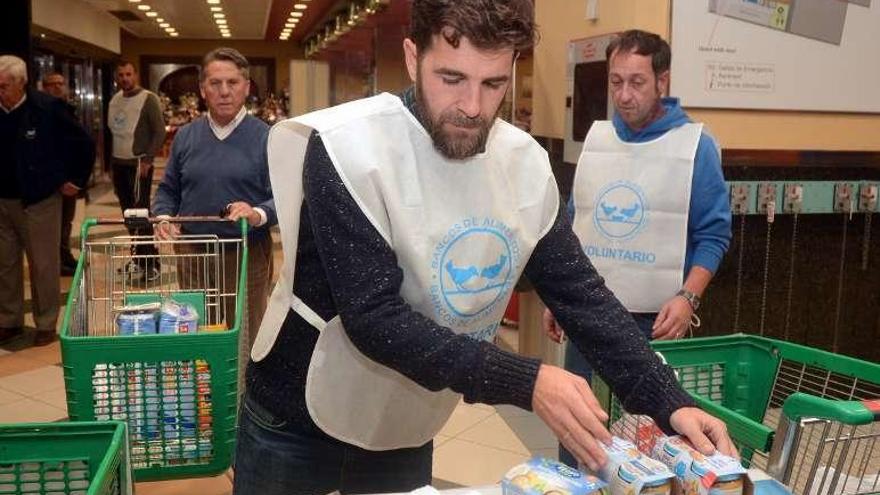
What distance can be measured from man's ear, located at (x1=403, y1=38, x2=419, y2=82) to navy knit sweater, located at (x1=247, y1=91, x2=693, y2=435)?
20 centimetres

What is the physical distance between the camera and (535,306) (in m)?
4.21

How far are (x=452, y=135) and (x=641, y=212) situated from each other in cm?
130

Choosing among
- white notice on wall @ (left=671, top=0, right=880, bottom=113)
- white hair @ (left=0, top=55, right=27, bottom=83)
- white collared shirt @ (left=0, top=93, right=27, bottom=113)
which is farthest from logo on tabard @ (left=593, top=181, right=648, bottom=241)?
white collared shirt @ (left=0, top=93, right=27, bottom=113)

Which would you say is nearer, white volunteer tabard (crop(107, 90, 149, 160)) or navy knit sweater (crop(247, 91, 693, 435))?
navy knit sweater (crop(247, 91, 693, 435))

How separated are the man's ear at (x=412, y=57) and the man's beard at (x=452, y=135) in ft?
0.07

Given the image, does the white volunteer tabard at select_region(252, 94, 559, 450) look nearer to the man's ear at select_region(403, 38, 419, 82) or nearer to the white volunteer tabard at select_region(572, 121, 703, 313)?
the man's ear at select_region(403, 38, 419, 82)

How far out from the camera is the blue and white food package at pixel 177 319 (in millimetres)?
2510

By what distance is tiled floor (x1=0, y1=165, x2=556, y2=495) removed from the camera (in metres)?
3.38

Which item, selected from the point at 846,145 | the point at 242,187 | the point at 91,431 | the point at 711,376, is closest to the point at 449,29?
the point at 91,431

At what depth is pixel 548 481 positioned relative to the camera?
46.4 inches

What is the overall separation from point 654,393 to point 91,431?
2.95 ft

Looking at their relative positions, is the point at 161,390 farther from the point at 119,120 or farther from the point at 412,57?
the point at 119,120

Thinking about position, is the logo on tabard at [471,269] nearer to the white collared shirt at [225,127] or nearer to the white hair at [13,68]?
the white collared shirt at [225,127]

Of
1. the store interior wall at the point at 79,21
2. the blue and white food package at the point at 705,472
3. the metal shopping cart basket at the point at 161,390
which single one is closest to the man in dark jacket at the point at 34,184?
the metal shopping cart basket at the point at 161,390
